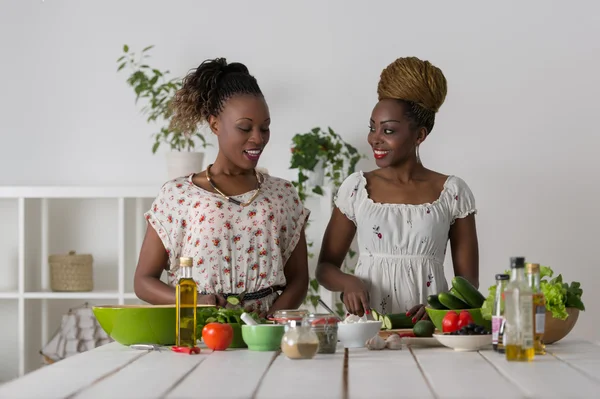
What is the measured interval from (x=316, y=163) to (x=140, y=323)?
6.54 ft

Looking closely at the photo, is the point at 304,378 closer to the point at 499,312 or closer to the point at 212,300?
the point at 499,312

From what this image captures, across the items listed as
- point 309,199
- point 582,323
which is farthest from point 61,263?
point 582,323

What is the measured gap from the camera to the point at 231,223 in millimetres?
2430

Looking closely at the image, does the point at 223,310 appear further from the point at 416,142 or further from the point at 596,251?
the point at 596,251

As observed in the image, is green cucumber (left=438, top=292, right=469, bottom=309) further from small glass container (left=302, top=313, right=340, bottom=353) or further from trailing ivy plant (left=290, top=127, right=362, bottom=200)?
trailing ivy plant (left=290, top=127, right=362, bottom=200)

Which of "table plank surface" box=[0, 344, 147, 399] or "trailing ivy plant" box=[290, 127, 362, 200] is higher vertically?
"trailing ivy plant" box=[290, 127, 362, 200]

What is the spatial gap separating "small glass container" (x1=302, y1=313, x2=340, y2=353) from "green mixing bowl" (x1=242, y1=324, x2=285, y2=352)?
3.5 inches

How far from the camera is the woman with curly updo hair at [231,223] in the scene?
2406mm

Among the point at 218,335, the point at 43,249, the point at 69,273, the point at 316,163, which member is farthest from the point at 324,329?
the point at 43,249

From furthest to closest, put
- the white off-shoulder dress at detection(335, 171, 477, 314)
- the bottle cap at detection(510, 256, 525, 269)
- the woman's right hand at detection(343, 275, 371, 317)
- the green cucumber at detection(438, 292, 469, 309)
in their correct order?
the white off-shoulder dress at detection(335, 171, 477, 314) < the woman's right hand at detection(343, 275, 371, 317) < the green cucumber at detection(438, 292, 469, 309) < the bottle cap at detection(510, 256, 525, 269)

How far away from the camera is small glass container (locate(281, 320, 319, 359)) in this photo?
1.79m

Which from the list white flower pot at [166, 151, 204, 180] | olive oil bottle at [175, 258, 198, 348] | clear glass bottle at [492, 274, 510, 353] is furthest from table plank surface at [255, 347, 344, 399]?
white flower pot at [166, 151, 204, 180]

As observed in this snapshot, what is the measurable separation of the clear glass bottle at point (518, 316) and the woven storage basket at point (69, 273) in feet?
8.76

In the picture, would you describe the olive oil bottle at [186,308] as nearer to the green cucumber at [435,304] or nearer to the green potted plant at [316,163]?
the green cucumber at [435,304]
